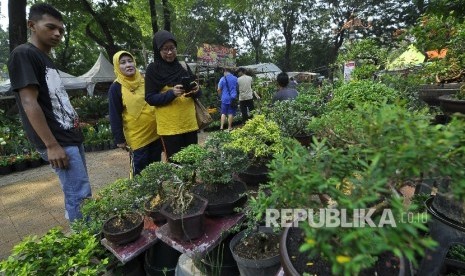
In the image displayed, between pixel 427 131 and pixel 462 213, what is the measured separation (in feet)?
2.58

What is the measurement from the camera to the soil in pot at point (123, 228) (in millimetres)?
1992

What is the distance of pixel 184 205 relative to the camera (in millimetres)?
1909

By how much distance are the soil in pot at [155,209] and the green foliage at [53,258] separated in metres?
0.45

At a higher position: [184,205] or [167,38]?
[167,38]

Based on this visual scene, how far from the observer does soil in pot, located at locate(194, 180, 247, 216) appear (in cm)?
202

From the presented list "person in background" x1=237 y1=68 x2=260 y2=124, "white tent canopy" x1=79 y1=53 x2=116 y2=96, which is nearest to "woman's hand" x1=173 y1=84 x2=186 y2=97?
"person in background" x1=237 y1=68 x2=260 y2=124

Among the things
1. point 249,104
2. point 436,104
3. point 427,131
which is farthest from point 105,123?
point 427,131

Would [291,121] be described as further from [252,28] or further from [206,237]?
[252,28]

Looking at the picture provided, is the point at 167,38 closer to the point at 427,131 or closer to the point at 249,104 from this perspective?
the point at 427,131

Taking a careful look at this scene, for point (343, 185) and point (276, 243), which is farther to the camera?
point (276, 243)

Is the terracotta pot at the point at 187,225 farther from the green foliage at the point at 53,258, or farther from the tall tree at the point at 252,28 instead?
the tall tree at the point at 252,28

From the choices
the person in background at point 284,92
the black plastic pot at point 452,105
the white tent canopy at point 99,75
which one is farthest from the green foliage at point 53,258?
the white tent canopy at point 99,75

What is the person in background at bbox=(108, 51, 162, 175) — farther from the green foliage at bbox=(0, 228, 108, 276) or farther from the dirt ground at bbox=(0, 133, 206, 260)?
the green foliage at bbox=(0, 228, 108, 276)

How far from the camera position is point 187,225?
181 centimetres
